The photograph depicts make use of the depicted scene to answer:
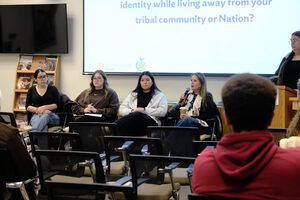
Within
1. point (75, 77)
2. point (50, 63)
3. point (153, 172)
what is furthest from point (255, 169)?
point (50, 63)

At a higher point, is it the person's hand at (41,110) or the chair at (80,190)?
the chair at (80,190)

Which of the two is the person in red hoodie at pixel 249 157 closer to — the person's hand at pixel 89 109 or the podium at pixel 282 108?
the podium at pixel 282 108

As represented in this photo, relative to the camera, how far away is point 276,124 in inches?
207

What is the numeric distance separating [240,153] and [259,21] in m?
5.52

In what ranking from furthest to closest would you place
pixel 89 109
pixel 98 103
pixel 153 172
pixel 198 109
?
pixel 98 103, pixel 89 109, pixel 198 109, pixel 153 172

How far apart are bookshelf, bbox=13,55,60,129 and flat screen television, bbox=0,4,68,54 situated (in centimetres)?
16

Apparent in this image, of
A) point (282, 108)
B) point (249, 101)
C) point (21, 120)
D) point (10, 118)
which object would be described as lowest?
point (21, 120)

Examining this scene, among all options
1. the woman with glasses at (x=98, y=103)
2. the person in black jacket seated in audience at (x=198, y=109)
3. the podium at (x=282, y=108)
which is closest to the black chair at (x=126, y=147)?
the person in black jacket seated in audience at (x=198, y=109)

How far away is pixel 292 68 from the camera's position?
5703 millimetres

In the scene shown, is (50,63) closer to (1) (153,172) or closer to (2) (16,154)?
(2) (16,154)

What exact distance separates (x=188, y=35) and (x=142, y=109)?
1.68 metres

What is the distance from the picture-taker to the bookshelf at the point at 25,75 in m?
7.96

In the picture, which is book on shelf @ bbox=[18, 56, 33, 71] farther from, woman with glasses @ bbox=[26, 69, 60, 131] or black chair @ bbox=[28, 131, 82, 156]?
black chair @ bbox=[28, 131, 82, 156]

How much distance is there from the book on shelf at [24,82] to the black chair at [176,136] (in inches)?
188
